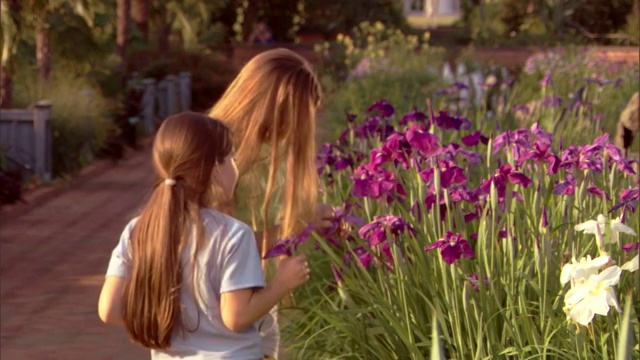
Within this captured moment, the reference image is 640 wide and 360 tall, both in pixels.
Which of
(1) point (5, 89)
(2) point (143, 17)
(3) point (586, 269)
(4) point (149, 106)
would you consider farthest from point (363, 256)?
(2) point (143, 17)

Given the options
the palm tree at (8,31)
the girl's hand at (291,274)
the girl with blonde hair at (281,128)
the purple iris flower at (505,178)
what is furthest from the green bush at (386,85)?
the girl's hand at (291,274)

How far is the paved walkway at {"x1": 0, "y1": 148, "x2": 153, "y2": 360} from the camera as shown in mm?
8719

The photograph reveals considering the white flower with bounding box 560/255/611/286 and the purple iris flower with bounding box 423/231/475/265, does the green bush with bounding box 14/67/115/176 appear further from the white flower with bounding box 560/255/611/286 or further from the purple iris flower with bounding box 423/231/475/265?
the white flower with bounding box 560/255/611/286

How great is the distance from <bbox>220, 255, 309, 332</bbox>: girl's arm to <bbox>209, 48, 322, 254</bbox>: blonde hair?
2.87 feet

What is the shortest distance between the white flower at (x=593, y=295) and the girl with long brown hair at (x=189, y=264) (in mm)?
809

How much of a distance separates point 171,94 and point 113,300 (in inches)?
1010

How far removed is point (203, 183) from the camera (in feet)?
13.9

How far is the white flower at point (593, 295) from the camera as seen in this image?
3902 mm

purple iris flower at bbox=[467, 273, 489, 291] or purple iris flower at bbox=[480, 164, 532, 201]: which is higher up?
purple iris flower at bbox=[480, 164, 532, 201]

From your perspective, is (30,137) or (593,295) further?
(30,137)

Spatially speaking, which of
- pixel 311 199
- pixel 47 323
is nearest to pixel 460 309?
pixel 311 199

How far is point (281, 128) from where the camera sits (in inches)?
215

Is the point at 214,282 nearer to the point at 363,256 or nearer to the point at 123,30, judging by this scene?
the point at 363,256

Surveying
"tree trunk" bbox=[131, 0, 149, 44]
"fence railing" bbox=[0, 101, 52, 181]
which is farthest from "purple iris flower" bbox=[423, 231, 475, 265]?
"tree trunk" bbox=[131, 0, 149, 44]
